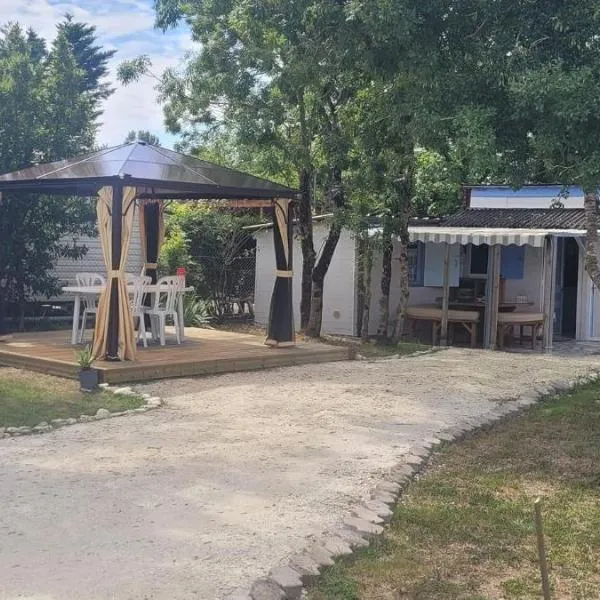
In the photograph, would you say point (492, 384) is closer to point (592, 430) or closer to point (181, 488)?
point (592, 430)

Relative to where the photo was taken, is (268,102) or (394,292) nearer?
(268,102)

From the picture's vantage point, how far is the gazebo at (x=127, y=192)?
9.85 metres

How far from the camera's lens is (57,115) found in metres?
14.0

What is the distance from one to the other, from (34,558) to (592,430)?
17.8ft

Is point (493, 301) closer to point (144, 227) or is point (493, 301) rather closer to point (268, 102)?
point (268, 102)

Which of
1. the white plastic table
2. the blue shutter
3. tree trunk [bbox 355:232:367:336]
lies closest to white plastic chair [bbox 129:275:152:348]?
the white plastic table

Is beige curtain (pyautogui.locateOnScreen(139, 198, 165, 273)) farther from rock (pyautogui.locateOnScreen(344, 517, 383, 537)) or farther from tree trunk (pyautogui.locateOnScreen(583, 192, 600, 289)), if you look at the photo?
rock (pyautogui.locateOnScreen(344, 517, 383, 537))

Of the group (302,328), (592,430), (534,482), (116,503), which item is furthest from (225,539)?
(302,328)

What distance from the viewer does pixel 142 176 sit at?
983cm

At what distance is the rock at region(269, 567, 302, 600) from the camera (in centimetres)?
379

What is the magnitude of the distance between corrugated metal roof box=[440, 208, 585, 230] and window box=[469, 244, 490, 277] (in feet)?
2.37

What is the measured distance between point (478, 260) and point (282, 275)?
22.2 feet


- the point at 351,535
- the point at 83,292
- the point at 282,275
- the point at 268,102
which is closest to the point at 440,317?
the point at 282,275

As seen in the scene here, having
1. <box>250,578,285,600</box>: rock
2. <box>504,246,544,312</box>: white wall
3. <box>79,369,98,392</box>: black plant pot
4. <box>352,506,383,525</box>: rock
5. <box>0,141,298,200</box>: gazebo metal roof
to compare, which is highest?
<box>0,141,298,200</box>: gazebo metal roof
